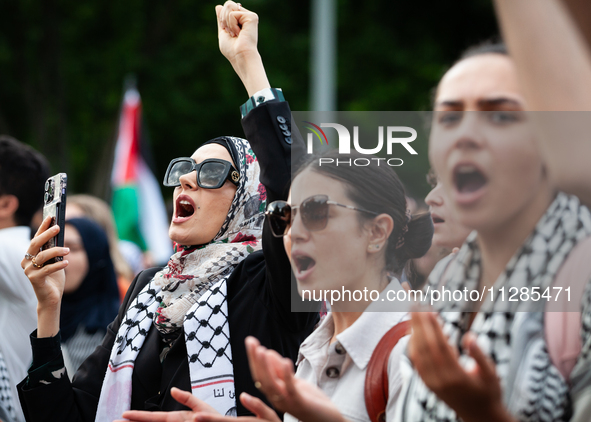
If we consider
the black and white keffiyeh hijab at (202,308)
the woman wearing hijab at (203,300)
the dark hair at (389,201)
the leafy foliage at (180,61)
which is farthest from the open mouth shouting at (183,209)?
the leafy foliage at (180,61)

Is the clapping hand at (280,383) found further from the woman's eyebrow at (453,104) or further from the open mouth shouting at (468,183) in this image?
the woman's eyebrow at (453,104)

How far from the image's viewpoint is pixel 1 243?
9.77 ft

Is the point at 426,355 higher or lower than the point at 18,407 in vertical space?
higher

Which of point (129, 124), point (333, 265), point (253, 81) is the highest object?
point (129, 124)

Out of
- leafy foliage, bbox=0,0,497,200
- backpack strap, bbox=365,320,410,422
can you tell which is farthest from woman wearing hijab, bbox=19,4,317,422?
leafy foliage, bbox=0,0,497,200

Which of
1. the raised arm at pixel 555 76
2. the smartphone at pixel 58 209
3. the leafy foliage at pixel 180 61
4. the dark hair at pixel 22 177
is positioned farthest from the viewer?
the leafy foliage at pixel 180 61

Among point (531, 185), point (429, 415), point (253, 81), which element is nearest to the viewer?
point (531, 185)

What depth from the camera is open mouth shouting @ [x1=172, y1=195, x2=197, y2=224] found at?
2.44 metres

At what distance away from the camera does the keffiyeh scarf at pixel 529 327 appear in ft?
3.59

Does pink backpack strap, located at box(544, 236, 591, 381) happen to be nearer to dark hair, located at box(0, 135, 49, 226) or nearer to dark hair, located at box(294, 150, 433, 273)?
dark hair, located at box(294, 150, 433, 273)

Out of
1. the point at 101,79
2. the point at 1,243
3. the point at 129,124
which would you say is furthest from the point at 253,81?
the point at 101,79

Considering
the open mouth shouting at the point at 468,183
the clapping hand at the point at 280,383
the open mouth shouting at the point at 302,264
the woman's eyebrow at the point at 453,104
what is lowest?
the clapping hand at the point at 280,383

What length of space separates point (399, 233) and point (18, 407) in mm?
2052

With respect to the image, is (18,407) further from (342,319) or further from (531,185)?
(531,185)
